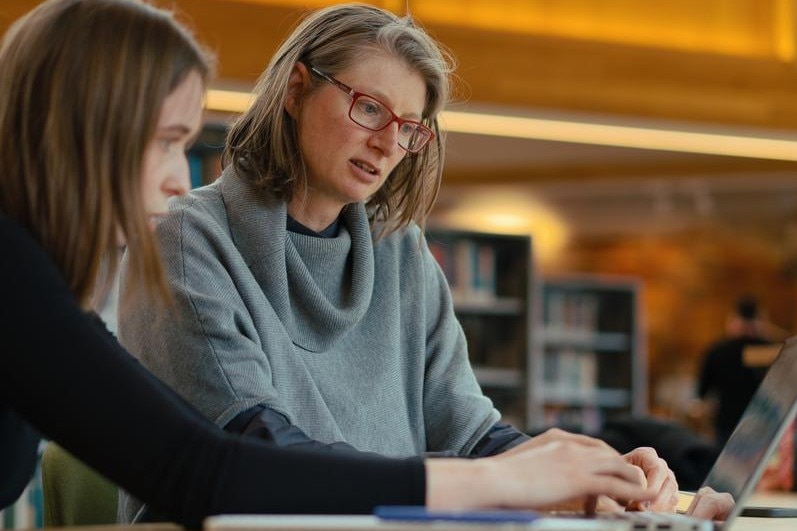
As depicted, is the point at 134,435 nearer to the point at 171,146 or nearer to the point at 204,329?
the point at 171,146

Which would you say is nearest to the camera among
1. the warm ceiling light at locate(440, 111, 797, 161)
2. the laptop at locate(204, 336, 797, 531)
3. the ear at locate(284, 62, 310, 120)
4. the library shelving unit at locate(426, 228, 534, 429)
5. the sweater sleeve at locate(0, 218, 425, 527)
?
the laptop at locate(204, 336, 797, 531)

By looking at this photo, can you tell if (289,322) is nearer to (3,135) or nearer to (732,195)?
(3,135)

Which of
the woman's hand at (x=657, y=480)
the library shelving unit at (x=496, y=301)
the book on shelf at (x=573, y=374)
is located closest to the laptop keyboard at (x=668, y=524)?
the woman's hand at (x=657, y=480)

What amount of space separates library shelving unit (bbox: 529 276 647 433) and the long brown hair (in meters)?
6.99

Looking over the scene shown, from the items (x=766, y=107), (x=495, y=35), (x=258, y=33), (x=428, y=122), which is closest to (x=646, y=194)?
(x=766, y=107)

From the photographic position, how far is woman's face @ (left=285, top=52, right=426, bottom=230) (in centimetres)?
174

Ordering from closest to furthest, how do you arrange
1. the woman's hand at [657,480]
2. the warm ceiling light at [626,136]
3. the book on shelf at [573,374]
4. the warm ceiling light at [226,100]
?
the woman's hand at [657,480] < the warm ceiling light at [226,100] < the warm ceiling light at [626,136] < the book on shelf at [573,374]

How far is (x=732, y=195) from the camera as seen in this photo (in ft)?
35.7

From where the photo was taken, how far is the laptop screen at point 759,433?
1187 millimetres

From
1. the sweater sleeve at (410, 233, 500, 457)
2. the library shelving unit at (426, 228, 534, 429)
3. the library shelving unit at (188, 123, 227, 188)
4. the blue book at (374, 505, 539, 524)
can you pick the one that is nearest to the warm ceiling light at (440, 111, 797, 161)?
the library shelving unit at (426, 228, 534, 429)

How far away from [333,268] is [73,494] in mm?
492

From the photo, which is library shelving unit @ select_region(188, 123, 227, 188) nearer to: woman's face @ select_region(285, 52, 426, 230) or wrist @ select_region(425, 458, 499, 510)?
woman's face @ select_region(285, 52, 426, 230)

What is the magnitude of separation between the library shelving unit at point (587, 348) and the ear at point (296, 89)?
631 cm

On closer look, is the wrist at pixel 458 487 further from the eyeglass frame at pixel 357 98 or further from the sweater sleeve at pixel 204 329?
the eyeglass frame at pixel 357 98
